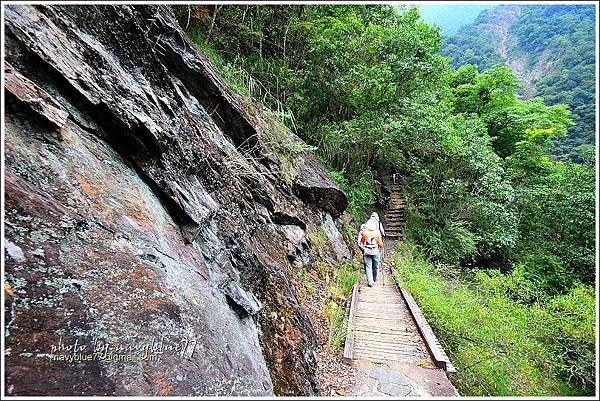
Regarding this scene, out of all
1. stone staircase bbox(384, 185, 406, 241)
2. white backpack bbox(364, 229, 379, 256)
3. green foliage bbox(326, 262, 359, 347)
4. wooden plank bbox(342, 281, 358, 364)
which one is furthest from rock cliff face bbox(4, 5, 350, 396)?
stone staircase bbox(384, 185, 406, 241)

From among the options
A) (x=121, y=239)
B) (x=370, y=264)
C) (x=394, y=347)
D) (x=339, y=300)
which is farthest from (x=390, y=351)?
(x=121, y=239)

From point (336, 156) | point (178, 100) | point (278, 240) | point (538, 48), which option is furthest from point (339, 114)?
point (538, 48)

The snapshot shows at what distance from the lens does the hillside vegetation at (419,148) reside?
929 cm

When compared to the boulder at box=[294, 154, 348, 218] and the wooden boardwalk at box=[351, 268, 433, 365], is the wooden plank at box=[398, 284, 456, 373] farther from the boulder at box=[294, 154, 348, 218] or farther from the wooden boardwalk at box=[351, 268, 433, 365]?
the boulder at box=[294, 154, 348, 218]

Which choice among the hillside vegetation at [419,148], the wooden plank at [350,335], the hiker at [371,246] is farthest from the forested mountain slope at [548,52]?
the wooden plank at [350,335]

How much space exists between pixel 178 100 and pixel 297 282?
372 centimetres

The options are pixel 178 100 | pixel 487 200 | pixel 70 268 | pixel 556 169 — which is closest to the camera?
pixel 70 268

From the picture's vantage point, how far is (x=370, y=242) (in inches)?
299

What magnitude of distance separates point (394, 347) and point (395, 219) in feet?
37.7

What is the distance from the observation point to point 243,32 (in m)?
9.39

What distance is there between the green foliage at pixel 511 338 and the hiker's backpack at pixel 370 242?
119cm

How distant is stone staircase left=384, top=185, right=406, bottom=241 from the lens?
1495 cm

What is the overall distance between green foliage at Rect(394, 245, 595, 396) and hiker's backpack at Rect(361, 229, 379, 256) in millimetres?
1188

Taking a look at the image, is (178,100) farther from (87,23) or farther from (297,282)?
(297,282)
